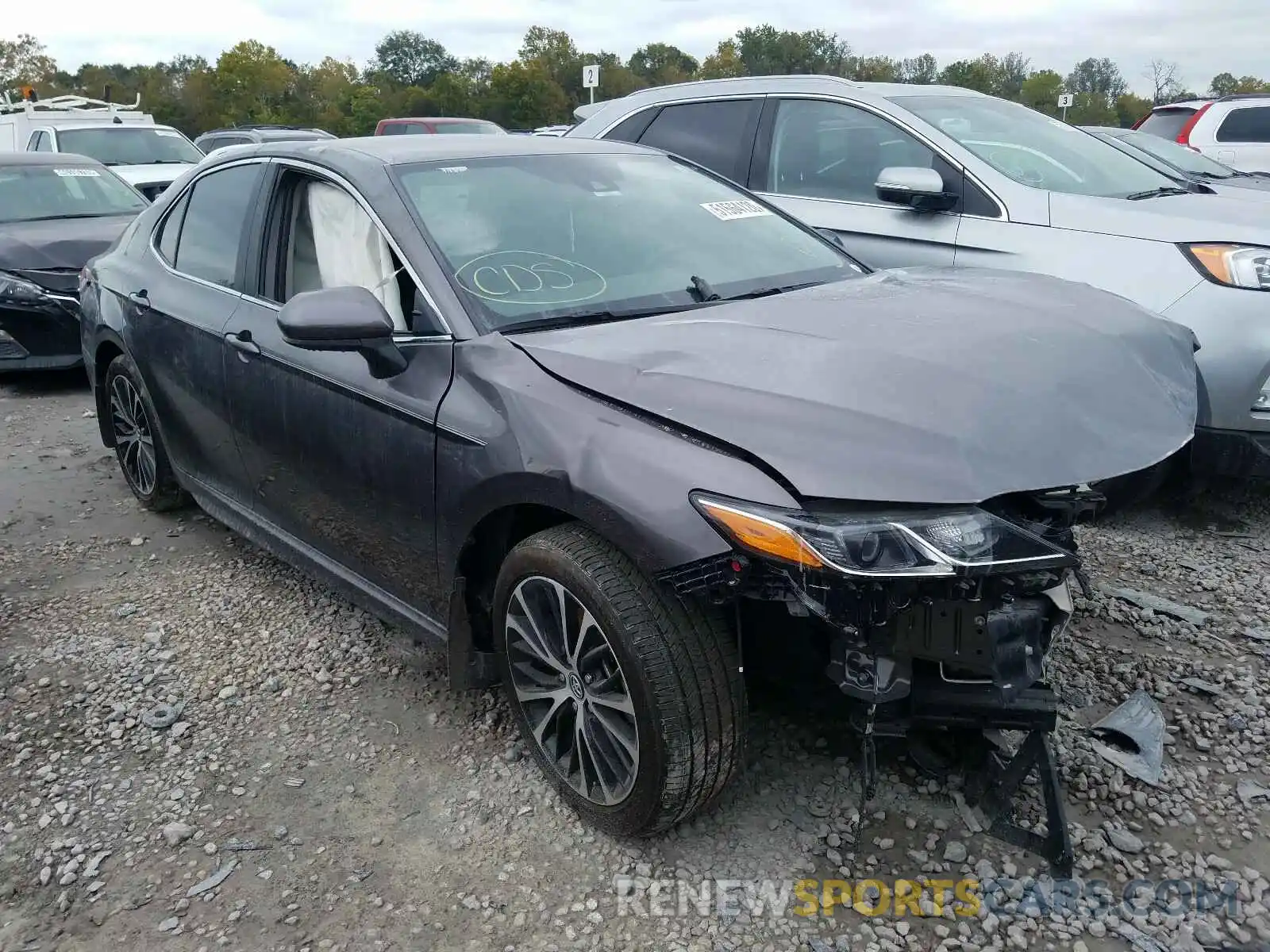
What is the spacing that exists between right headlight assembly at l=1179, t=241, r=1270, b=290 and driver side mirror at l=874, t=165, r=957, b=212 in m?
1.07

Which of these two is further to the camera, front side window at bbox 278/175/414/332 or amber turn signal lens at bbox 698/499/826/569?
front side window at bbox 278/175/414/332

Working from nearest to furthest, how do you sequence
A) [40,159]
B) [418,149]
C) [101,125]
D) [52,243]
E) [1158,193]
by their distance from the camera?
[418,149] < [1158,193] < [52,243] < [40,159] < [101,125]

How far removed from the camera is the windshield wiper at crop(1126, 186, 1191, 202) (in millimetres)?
4761

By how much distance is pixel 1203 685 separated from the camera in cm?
304

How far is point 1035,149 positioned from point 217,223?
3.78 m

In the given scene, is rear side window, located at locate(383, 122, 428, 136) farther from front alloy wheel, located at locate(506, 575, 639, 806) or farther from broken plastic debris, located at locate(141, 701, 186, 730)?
front alloy wheel, located at locate(506, 575, 639, 806)

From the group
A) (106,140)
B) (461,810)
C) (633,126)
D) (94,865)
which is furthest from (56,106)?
(461,810)

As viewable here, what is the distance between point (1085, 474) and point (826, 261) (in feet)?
5.00

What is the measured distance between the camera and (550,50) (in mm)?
60812

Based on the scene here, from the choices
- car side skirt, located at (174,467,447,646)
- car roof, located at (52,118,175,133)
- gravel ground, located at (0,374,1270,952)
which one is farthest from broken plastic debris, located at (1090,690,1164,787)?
car roof, located at (52,118,175,133)

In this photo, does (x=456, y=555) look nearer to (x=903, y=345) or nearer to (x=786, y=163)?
(x=903, y=345)

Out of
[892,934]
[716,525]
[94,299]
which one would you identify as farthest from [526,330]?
[94,299]
